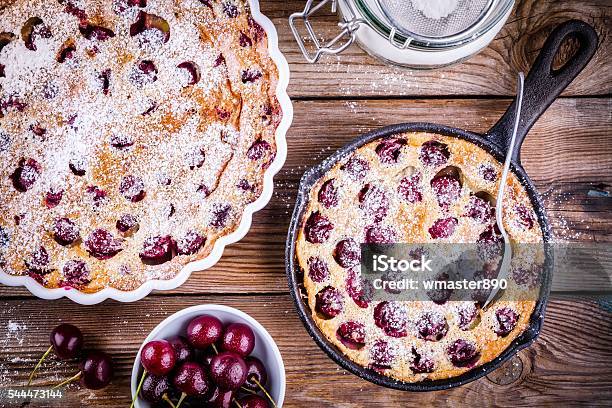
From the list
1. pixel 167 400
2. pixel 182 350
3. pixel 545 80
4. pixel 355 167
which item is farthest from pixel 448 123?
pixel 167 400

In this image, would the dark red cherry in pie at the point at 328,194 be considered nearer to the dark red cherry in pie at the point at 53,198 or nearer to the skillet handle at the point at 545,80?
the skillet handle at the point at 545,80

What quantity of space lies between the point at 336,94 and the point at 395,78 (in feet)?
0.55

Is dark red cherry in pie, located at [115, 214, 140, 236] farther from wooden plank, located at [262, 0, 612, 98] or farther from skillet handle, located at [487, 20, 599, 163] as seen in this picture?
skillet handle, located at [487, 20, 599, 163]

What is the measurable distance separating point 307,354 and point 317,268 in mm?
350

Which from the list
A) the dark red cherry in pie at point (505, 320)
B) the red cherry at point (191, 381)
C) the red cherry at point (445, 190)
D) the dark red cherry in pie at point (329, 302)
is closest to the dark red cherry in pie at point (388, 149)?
the red cherry at point (445, 190)

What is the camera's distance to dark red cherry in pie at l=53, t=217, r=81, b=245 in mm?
1532

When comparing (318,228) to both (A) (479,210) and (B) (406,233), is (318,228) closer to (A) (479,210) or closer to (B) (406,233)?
(B) (406,233)

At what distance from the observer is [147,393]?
62.9 inches

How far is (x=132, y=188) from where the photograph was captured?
153 centimetres

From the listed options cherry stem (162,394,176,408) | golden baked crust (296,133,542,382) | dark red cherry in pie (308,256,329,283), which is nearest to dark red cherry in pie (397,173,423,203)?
golden baked crust (296,133,542,382)

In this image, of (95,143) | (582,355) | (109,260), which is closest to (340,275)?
(109,260)

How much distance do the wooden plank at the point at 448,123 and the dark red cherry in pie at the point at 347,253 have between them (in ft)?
0.80

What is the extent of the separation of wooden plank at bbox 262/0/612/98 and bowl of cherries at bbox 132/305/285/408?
64 centimetres

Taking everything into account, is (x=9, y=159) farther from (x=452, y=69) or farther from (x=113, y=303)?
(x=452, y=69)
